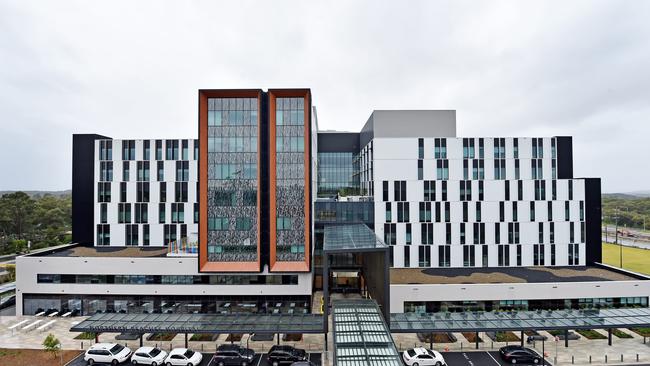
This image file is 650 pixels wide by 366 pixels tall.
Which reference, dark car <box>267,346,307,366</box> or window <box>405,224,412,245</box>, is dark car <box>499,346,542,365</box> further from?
window <box>405,224,412,245</box>

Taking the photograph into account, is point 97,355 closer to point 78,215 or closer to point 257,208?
point 257,208

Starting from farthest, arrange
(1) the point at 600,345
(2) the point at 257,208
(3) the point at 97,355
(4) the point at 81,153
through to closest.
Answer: (4) the point at 81,153 < (2) the point at 257,208 < (1) the point at 600,345 < (3) the point at 97,355

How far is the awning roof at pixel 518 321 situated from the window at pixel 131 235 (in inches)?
1507

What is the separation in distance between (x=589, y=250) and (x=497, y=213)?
1355 centimetres

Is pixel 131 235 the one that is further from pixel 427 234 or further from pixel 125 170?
pixel 427 234

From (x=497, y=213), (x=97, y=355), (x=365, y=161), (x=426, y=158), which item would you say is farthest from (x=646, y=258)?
(x=97, y=355)

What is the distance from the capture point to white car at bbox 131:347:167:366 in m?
24.9

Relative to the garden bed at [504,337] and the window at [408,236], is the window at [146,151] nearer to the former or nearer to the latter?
the window at [408,236]

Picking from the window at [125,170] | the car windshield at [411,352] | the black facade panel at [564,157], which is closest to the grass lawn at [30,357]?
the window at [125,170]

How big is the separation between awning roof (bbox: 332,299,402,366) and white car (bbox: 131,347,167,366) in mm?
14874

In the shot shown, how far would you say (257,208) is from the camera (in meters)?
33.6

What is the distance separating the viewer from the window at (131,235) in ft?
146

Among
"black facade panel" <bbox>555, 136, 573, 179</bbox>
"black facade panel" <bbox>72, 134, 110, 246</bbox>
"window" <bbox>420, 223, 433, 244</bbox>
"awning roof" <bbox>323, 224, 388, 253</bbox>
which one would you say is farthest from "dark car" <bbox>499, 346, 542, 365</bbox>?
"black facade panel" <bbox>72, 134, 110, 246</bbox>

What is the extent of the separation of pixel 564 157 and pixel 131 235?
62.7 m
